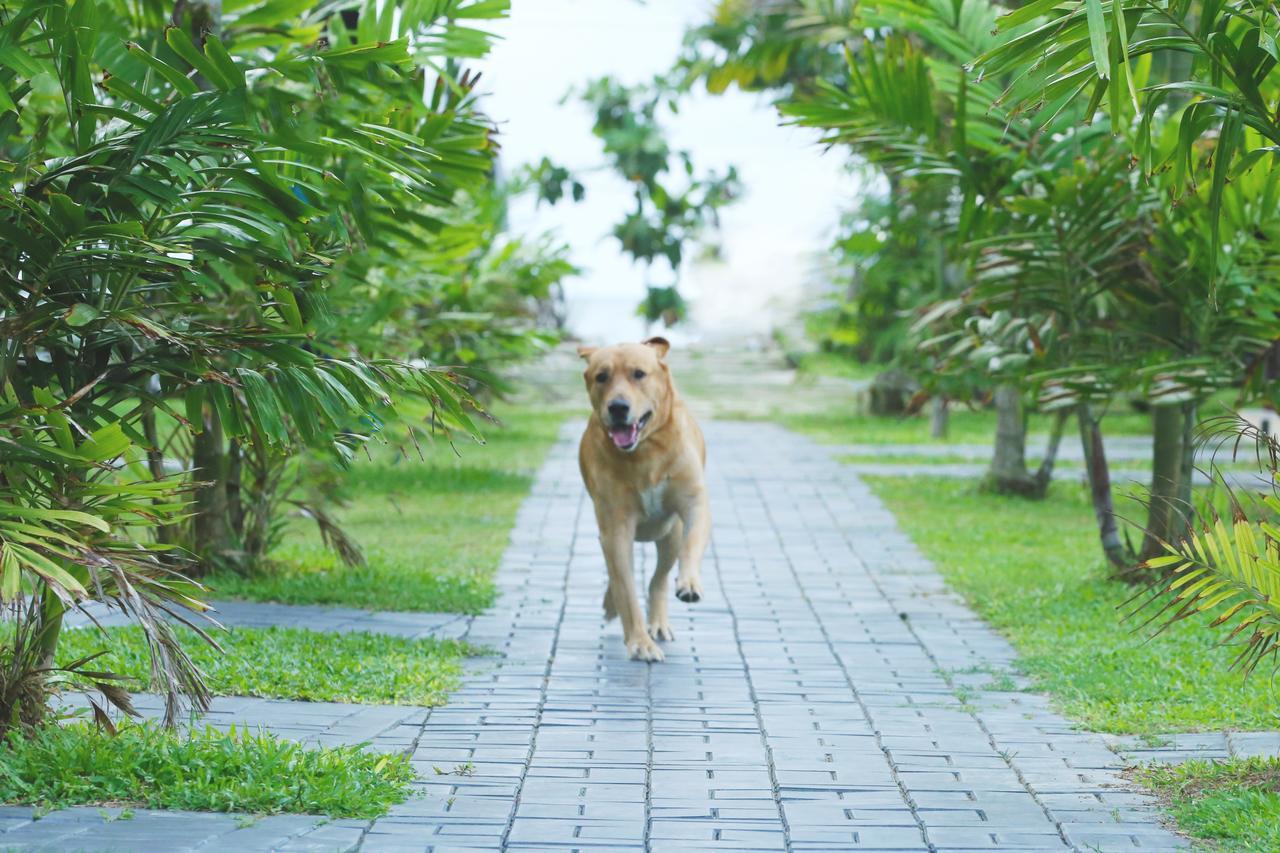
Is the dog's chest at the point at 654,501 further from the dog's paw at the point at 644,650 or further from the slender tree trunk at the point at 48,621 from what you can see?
the slender tree trunk at the point at 48,621

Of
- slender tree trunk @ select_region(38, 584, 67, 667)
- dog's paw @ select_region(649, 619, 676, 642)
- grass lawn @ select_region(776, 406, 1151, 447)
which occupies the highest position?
slender tree trunk @ select_region(38, 584, 67, 667)

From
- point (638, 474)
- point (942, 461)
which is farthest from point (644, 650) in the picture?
point (942, 461)

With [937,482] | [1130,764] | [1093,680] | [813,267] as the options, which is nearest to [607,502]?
[1093,680]

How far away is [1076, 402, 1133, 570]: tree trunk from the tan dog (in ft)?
8.73

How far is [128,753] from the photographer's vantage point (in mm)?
4668

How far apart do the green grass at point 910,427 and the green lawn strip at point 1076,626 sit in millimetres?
5655

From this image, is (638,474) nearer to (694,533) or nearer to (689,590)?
(694,533)

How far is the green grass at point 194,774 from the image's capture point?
4.44 meters

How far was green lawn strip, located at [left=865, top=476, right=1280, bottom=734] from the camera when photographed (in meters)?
5.93

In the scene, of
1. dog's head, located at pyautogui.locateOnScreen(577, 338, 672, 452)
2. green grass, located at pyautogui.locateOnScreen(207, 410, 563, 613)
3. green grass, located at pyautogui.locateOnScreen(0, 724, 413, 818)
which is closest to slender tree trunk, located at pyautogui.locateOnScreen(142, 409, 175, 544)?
green grass, located at pyautogui.locateOnScreen(207, 410, 563, 613)

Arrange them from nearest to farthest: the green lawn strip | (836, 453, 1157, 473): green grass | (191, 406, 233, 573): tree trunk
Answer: the green lawn strip
(191, 406, 233, 573): tree trunk
(836, 453, 1157, 473): green grass

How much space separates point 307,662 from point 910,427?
15.0 m

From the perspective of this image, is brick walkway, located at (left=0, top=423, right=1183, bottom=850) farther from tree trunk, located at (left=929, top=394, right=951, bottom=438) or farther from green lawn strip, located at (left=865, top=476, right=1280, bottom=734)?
tree trunk, located at (left=929, top=394, right=951, bottom=438)

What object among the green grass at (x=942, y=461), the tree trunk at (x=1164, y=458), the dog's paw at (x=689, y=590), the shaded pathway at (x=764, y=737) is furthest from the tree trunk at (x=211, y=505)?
the green grass at (x=942, y=461)
